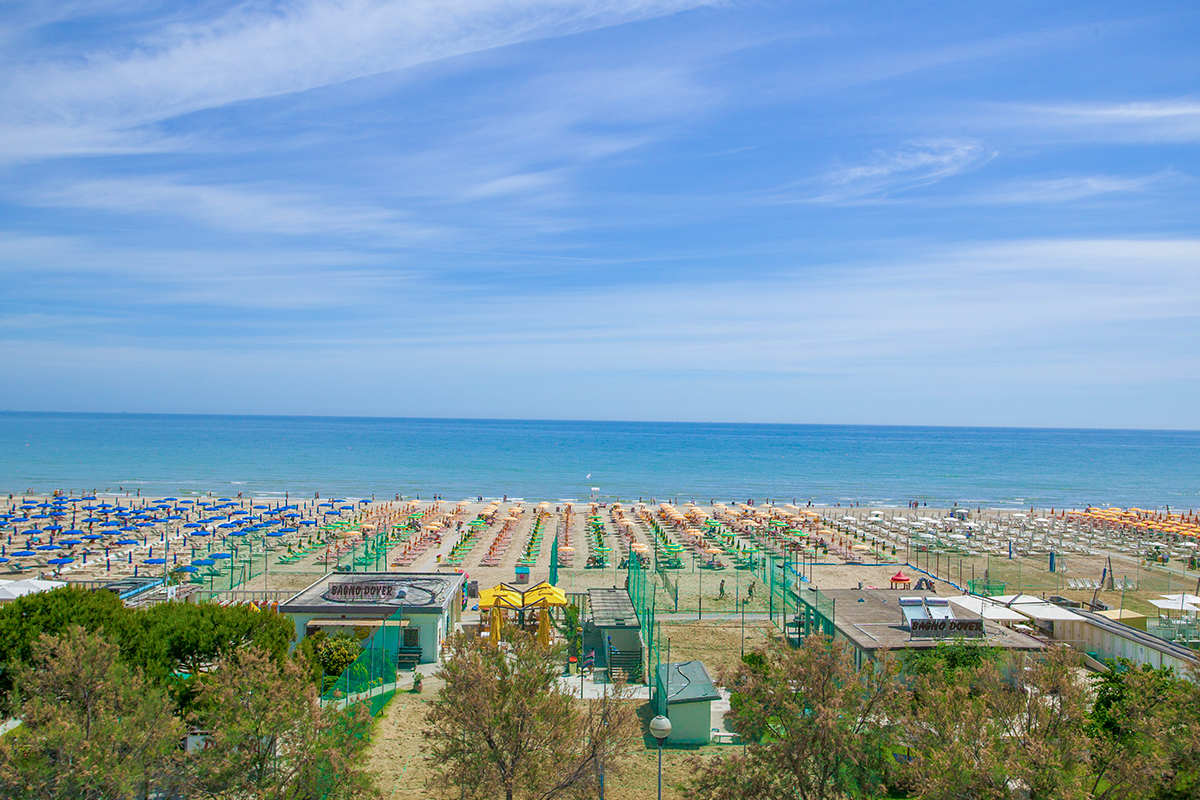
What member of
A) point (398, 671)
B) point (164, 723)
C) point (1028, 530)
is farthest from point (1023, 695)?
point (1028, 530)

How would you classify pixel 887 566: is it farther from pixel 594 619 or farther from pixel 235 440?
pixel 235 440

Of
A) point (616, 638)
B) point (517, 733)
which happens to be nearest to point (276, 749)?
point (517, 733)

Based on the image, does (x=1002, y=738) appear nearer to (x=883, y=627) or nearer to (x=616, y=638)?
(x=883, y=627)

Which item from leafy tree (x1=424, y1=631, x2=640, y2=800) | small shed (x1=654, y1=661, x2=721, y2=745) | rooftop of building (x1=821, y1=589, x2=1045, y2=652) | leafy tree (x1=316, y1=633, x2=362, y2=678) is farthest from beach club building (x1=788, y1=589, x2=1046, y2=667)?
leafy tree (x1=316, y1=633, x2=362, y2=678)

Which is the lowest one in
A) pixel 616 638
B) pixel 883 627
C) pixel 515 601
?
pixel 616 638

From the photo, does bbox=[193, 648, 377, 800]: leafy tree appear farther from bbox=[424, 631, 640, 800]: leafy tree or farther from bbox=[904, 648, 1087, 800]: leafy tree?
bbox=[904, 648, 1087, 800]: leafy tree

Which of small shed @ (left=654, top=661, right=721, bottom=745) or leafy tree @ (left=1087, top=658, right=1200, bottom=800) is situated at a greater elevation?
leafy tree @ (left=1087, top=658, right=1200, bottom=800)

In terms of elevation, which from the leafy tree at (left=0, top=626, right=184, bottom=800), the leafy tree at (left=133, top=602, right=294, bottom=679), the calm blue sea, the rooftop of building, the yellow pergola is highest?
the leafy tree at (left=0, top=626, right=184, bottom=800)
